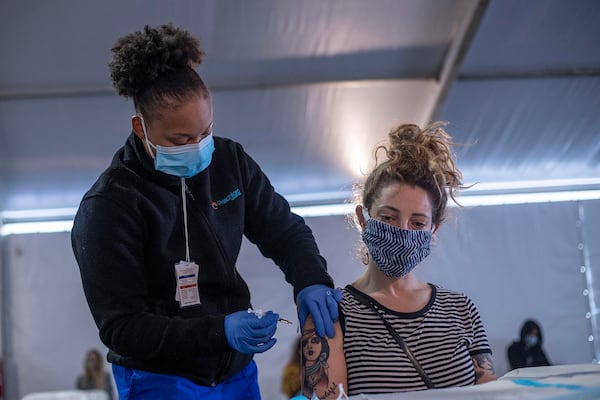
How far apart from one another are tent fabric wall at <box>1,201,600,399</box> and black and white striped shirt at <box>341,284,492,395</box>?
14.6 feet

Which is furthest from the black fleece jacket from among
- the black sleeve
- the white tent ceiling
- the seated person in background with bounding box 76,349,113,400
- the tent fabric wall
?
the seated person in background with bounding box 76,349,113,400

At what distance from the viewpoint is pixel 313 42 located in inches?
219

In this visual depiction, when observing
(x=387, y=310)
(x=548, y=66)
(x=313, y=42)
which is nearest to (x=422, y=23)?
(x=313, y=42)

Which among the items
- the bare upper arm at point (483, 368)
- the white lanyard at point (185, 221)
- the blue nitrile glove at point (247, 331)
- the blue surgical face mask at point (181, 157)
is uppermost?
the blue surgical face mask at point (181, 157)

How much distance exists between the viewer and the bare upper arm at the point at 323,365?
188cm

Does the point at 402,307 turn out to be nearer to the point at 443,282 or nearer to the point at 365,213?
the point at 365,213

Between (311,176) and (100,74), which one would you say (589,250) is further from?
(100,74)

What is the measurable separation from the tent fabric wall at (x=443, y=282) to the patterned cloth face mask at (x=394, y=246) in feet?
14.5

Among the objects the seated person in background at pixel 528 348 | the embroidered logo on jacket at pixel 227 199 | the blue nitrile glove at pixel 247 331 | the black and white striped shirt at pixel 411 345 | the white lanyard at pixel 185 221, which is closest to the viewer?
the blue nitrile glove at pixel 247 331

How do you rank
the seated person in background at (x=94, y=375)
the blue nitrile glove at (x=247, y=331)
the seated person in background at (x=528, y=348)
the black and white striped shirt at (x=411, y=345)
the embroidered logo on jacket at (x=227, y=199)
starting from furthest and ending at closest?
the seated person in background at (x=528, y=348)
the seated person in background at (x=94, y=375)
the embroidered logo on jacket at (x=227, y=199)
the black and white striped shirt at (x=411, y=345)
the blue nitrile glove at (x=247, y=331)

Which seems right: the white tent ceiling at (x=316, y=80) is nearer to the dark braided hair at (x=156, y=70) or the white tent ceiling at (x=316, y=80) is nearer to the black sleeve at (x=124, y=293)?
the dark braided hair at (x=156, y=70)

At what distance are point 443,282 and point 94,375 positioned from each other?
319 cm

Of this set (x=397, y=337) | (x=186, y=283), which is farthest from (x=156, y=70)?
(x=397, y=337)

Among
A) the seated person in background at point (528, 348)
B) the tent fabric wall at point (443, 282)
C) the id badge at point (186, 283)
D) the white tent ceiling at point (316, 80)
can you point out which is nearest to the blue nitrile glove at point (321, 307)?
the id badge at point (186, 283)
